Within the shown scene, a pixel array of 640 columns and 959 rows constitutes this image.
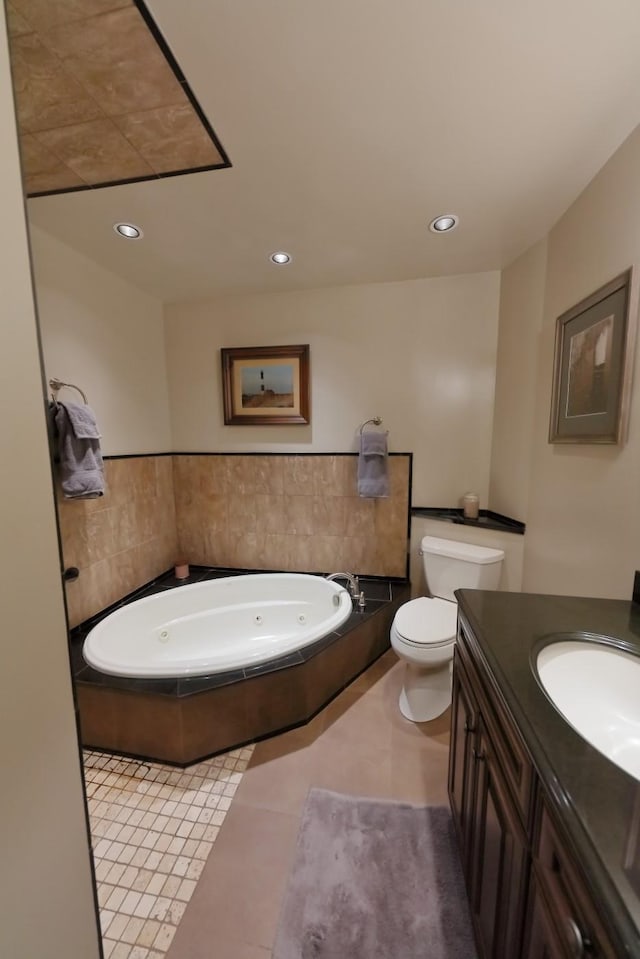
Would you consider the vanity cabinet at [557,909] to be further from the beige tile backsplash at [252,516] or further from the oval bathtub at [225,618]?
the beige tile backsplash at [252,516]

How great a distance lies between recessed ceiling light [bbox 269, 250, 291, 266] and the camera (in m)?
2.08

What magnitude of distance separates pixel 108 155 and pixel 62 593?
66.1 inches

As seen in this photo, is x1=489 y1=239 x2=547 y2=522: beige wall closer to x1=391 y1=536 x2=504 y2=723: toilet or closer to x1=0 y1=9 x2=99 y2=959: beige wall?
x1=391 y1=536 x2=504 y2=723: toilet

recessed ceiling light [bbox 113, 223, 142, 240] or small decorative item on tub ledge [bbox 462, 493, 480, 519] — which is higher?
recessed ceiling light [bbox 113, 223, 142, 240]

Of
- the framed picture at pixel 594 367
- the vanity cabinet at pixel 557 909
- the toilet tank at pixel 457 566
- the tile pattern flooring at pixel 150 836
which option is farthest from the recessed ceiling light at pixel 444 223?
the tile pattern flooring at pixel 150 836

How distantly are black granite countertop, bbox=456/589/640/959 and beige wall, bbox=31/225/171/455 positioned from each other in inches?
86.8

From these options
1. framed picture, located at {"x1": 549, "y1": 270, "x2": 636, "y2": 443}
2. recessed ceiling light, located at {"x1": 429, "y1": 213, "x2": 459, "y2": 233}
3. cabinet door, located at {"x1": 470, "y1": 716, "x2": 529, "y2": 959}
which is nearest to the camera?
cabinet door, located at {"x1": 470, "y1": 716, "x2": 529, "y2": 959}

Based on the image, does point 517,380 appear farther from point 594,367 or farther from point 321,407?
point 321,407

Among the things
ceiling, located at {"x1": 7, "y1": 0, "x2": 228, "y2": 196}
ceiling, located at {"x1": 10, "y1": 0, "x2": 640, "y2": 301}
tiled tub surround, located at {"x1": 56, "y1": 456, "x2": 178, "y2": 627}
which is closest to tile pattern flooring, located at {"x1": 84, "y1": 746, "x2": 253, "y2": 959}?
tiled tub surround, located at {"x1": 56, "y1": 456, "x2": 178, "y2": 627}

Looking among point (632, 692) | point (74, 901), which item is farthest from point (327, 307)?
point (74, 901)

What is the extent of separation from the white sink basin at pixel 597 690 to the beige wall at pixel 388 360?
165 cm

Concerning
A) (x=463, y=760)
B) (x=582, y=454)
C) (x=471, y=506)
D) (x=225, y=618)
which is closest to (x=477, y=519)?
(x=471, y=506)

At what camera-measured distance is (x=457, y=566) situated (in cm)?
216

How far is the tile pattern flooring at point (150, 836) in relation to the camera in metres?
1.11
